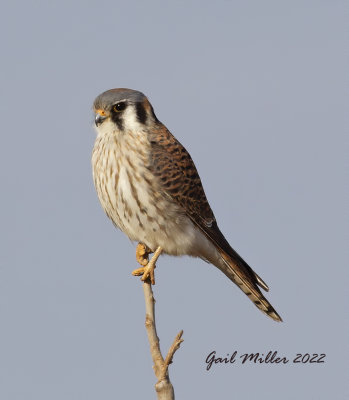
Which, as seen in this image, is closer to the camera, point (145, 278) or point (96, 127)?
point (145, 278)

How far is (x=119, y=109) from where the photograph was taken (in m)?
5.34

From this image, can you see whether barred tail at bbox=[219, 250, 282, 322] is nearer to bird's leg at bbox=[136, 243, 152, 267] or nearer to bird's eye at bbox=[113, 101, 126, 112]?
bird's leg at bbox=[136, 243, 152, 267]

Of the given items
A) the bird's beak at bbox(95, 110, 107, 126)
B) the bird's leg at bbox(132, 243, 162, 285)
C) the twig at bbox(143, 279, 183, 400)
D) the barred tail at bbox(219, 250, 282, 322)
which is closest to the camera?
the twig at bbox(143, 279, 183, 400)

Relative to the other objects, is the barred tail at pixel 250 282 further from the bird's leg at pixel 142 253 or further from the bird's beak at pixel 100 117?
the bird's beak at pixel 100 117

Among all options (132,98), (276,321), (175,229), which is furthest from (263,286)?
(132,98)

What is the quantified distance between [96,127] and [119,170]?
0.44 meters

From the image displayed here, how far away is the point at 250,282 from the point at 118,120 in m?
1.47

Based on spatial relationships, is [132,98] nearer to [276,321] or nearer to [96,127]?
[96,127]

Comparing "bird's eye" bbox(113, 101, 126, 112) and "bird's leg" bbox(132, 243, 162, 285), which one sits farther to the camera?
"bird's eye" bbox(113, 101, 126, 112)

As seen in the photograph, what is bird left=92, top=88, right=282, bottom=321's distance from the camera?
5219 mm

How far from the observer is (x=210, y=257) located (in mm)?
5645

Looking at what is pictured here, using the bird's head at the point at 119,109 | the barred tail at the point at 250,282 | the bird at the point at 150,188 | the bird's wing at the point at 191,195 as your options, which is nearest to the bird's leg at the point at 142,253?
the bird at the point at 150,188

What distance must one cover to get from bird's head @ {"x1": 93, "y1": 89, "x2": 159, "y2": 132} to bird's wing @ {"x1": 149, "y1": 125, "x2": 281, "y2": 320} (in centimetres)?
18

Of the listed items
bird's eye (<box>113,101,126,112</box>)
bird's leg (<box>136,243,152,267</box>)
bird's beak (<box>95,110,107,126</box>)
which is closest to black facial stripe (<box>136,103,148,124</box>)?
bird's eye (<box>113,101,126,112</box>)
